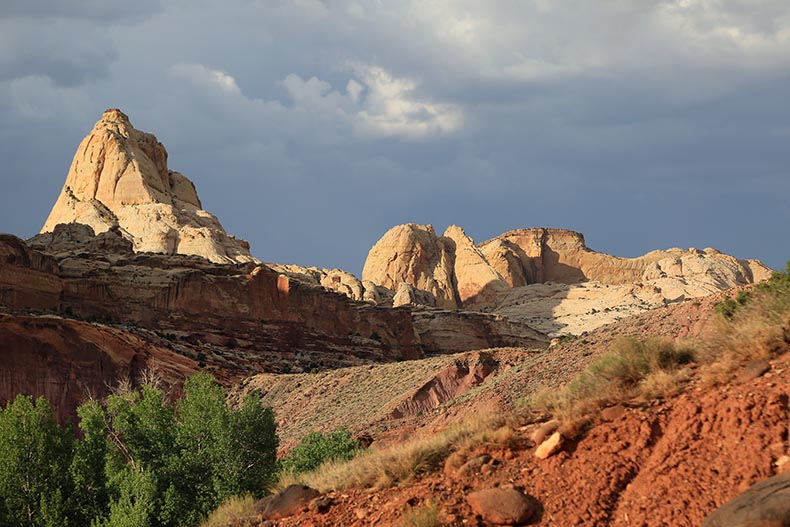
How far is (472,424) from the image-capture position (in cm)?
1554

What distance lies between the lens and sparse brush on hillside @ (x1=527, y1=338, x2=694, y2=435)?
1448 centimetres

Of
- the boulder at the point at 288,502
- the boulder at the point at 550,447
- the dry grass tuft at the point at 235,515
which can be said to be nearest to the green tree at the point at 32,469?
the dry grass tuft at the point at 235,515

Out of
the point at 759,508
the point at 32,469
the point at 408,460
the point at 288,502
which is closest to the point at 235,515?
the point at 288,502

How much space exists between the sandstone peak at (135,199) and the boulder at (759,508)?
10037 cm

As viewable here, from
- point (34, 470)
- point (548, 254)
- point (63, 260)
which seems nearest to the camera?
point (34, 470)

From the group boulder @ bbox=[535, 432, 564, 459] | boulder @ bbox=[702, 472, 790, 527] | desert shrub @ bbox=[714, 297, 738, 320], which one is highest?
desert shrub @ bbox=[714, 297, 738, 320]

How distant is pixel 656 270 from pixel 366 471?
14223 centimetres

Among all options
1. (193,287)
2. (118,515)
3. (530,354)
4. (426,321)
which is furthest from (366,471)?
(426,321)

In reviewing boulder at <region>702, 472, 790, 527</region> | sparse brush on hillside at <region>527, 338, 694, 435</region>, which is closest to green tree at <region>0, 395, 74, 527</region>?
sparse brush on hillside at <region>527, 338, 694, 435</region>

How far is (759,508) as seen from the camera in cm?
1059

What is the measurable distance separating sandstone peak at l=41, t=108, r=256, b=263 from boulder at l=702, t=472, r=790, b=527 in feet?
329

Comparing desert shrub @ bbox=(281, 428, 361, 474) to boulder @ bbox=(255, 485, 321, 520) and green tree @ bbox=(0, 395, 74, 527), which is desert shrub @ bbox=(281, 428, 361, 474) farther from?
boulder @ bbox=(255, 485, 321, 520)

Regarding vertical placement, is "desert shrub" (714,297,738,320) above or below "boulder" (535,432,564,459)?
above

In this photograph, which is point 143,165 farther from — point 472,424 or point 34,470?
point 472,424
